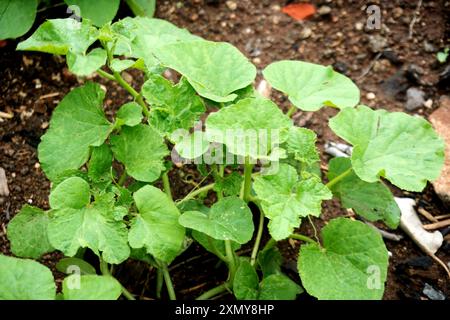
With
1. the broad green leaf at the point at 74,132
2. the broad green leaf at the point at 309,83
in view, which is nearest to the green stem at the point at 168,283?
the broad green leaf at the point at 74,132

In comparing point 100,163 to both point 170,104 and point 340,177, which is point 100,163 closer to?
point 170,104

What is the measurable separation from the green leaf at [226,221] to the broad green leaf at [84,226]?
0.18m

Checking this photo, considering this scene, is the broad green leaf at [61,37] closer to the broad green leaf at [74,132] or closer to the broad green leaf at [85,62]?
the broad green leaf at [85,62]

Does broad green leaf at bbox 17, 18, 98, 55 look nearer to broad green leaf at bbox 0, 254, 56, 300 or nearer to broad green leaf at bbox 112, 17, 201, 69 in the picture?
broad green leaf at bbox 112, 17, 201, 69

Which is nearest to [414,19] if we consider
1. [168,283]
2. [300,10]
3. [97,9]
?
[300,10]

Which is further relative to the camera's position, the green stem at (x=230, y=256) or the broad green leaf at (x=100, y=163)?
the green stem at (x=230, y=256)

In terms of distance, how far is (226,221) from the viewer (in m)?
1.50

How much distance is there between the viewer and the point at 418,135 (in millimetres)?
1618

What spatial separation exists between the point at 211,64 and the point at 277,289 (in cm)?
70

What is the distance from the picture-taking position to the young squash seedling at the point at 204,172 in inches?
56.4

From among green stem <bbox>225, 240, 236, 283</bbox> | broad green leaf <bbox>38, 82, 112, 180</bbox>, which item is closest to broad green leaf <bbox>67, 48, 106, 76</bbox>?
broad green leaf <bbox>38, 82, 112, 180</bbox>
